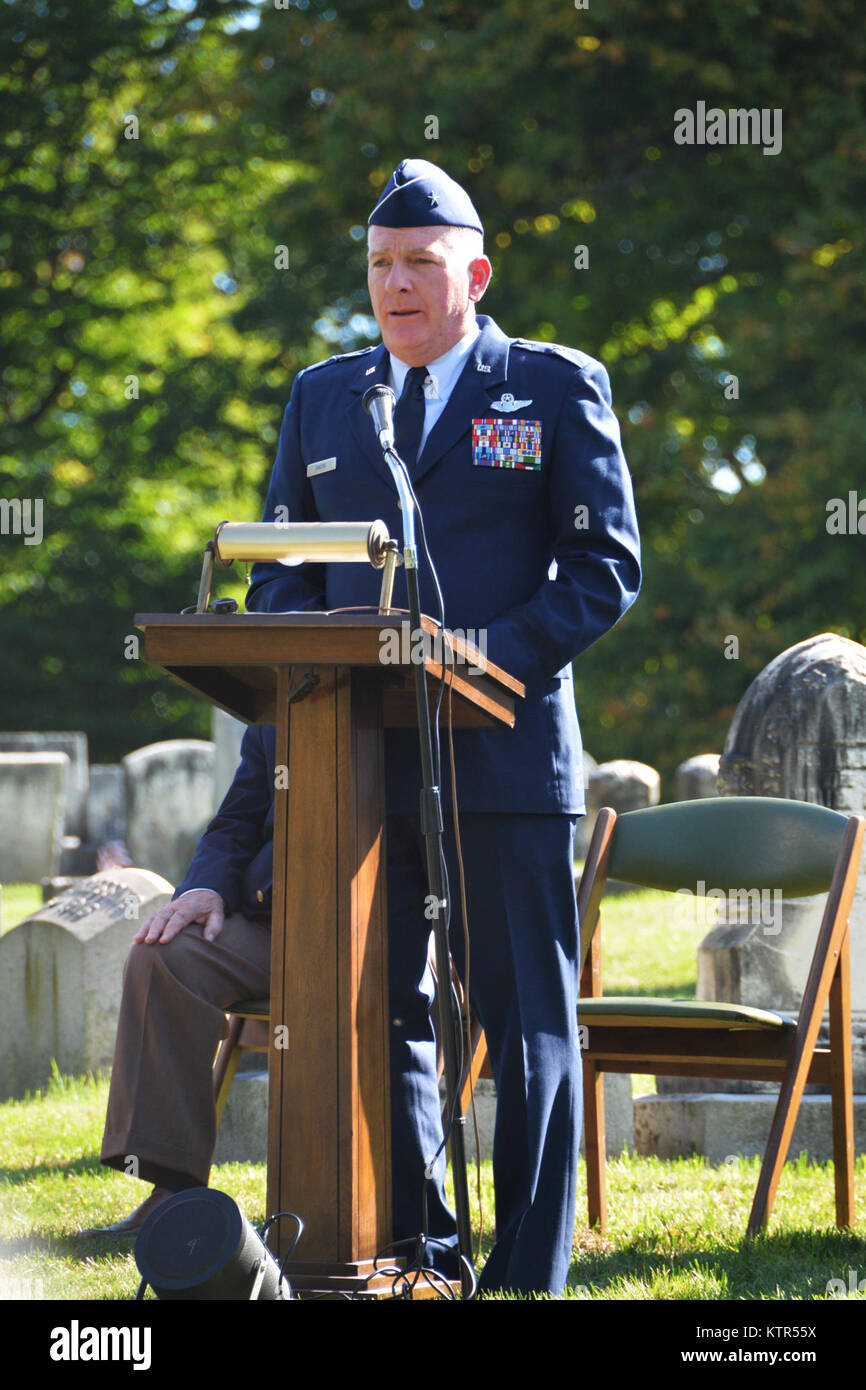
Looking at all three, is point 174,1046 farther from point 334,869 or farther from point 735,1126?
point 735,1126

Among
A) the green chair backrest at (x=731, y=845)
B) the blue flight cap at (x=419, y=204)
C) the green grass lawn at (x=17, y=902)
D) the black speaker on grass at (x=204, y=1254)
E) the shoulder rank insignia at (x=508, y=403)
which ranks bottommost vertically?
the black speaker on grass at (x=204, y=1254)

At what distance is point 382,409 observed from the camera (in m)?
3.14

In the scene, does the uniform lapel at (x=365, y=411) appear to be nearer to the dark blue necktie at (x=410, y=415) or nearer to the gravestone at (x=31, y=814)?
the dark blue necktie at (x=410, y=415)

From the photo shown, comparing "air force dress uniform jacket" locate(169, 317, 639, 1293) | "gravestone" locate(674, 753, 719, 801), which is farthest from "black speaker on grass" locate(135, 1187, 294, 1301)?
"gravestone" locate(674, 753, 719, 801)

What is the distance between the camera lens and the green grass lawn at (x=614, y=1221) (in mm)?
3924

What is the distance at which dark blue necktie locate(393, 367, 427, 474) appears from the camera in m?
3.66

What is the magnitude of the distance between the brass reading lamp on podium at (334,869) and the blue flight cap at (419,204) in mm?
703

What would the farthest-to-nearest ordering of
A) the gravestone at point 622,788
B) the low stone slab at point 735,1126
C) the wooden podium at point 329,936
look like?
1. the gravestone at point 622,788
2. the low stone slab at point 735,1126
3. the wooden podium at point 329,936

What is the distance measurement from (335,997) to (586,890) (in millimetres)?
1929

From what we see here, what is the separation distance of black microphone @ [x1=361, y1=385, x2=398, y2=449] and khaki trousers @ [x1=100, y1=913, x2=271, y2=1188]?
59.0 inches

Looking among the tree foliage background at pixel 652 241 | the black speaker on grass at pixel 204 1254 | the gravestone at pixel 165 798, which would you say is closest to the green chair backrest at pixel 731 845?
the black speaker on grass at pixel 204 1254

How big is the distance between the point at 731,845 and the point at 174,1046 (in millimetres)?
1785

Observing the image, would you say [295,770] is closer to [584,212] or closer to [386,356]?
[386,356]

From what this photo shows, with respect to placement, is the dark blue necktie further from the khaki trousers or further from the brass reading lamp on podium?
the khaki trousers
